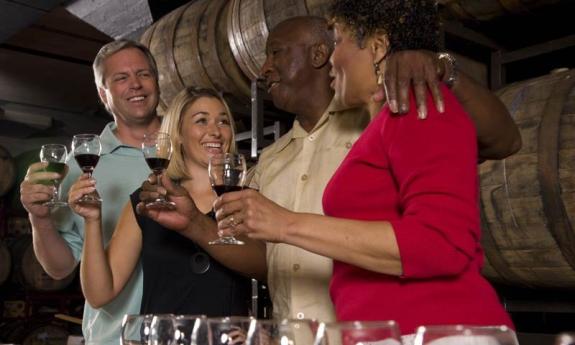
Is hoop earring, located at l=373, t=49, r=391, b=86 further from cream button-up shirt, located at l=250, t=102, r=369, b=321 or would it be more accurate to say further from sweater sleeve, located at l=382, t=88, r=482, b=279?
cream button-up shirt, located at l=250, t=102, r=369, b=321

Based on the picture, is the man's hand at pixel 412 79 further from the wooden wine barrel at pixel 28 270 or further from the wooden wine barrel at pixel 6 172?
the wooden wine barrel at pixel 6 172

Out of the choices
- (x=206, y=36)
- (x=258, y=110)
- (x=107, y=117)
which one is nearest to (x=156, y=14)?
(x=206, y=36)

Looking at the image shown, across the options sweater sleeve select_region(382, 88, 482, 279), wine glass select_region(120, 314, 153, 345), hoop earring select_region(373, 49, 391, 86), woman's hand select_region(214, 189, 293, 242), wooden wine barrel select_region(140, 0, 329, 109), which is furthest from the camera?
wooden wine barrel select_region(140, 0, 329, 109)

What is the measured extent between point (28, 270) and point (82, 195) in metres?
5.44

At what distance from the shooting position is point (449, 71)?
147cm

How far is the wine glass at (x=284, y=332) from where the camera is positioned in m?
0.76

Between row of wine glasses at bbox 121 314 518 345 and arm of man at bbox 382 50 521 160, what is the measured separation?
622mm

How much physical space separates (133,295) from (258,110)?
1.33 meters

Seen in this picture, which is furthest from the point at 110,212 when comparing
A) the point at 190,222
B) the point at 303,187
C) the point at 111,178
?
the point at 303,187

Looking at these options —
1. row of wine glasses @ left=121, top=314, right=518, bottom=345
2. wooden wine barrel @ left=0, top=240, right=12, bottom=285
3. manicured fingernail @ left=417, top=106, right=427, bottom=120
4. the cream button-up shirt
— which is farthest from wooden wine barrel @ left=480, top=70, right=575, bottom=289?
wooden wine barrel @ left=0, top=240, right=12, bottom=285

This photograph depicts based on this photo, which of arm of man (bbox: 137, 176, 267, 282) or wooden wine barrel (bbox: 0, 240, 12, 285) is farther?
wooden wine barrel (bbox: 0, 240, 12, 285)

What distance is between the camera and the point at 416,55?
1.42 metres

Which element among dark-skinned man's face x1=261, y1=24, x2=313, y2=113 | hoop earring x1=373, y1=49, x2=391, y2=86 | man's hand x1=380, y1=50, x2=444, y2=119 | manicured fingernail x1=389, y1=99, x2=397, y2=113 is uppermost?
dark-skinned man's face x1=261, y1=24, x2=313, y2=113

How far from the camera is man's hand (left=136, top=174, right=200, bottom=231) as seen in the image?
6.38ft
